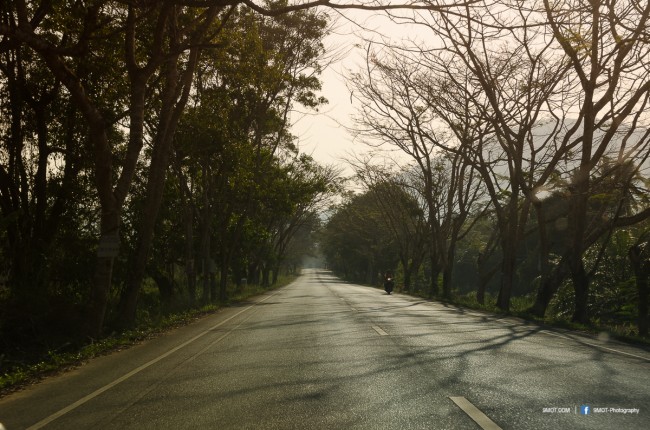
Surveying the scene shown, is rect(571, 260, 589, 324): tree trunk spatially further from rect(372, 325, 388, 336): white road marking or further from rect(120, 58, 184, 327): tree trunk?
rect(120, 58, 184, 327): tree trunk

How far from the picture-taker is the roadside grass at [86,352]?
8917 mm

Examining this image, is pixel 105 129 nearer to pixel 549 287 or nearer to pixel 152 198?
pixel 152 198

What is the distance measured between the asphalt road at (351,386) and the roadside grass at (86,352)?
0.38 metres

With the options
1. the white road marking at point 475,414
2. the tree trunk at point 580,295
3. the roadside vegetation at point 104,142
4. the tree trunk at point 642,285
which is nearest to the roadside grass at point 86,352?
the roadside vegetation at point 104,142

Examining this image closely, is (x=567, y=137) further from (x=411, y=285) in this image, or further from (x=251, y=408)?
(x=411, y=285)

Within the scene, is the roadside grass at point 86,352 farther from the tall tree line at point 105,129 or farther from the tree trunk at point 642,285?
the tree trunk at point 642,285

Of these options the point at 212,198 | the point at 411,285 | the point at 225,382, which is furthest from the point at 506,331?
the point at 411,285

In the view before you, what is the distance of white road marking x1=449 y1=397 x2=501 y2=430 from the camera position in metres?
5.72

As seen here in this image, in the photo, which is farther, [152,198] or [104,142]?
[152,198]

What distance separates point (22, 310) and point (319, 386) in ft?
34.5

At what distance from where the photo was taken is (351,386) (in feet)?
25.1

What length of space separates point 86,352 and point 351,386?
5.89m

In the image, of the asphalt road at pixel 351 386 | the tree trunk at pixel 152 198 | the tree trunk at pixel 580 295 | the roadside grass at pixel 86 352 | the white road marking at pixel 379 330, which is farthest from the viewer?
the tree trunk at pixel 580 295

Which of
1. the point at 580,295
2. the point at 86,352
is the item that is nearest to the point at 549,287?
the point at 580,295
